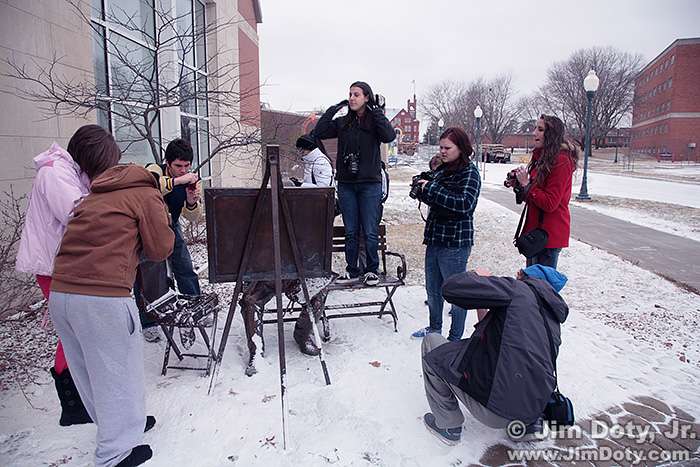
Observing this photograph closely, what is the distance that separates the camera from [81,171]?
2.65 meters

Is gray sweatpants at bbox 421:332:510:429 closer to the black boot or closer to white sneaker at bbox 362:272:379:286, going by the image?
white sneaker at bbox 362:272:379:286

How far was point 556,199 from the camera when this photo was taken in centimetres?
356

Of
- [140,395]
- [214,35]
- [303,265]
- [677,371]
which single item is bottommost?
[677,371]

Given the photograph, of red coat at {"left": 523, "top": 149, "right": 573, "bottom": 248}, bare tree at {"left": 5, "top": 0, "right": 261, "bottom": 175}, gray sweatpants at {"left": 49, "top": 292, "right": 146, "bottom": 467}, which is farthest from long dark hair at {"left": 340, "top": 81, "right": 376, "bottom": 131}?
gray sweatpants at {"left": 49, "top": 292, "right": 146, "bottom": 467}

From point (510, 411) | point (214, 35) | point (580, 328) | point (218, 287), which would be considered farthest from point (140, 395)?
point (214, 35)

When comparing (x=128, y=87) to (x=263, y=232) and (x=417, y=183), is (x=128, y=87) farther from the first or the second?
(x=417, y=183)

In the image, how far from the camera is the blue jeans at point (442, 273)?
3547 millimetres

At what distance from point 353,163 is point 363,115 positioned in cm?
49

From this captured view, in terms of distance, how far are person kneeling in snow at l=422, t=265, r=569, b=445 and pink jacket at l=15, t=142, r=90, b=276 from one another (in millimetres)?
2280

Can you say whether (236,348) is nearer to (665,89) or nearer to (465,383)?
(465,383)

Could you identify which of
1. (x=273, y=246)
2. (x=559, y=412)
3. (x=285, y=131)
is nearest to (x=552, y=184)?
(x=559, y=412)

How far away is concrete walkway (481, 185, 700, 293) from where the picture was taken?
6.47m

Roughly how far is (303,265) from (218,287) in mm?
2798

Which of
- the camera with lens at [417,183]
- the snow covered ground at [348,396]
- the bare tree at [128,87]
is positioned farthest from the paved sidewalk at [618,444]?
the bare tree at [128,87]
